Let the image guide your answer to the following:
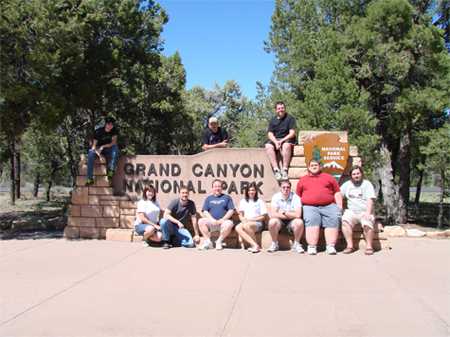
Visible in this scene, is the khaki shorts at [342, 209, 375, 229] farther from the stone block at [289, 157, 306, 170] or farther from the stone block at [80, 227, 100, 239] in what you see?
the stone block at [80, 227, 100, 239]

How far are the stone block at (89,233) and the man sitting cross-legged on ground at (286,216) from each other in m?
3.45

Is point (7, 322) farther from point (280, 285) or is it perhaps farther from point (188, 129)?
point (188, 129)

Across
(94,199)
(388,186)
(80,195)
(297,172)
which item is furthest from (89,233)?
(388,186)

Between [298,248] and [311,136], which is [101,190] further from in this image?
[311,136]

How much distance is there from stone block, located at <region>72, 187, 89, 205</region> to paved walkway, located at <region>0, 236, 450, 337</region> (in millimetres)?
1395

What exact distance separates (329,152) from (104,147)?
431cm

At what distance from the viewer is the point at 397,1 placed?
1548 cm

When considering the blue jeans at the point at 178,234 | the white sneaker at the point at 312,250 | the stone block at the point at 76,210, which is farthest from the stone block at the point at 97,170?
the white sneaker at the point at 312,250

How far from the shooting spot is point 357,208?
6402 mm

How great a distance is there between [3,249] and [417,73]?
1667cm

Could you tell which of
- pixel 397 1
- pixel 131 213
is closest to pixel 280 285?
pixel 131 213

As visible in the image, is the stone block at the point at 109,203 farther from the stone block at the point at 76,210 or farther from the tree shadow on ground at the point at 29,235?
the tree shadow on ground at the point at 29,235

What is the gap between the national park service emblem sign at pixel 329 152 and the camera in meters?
6.90

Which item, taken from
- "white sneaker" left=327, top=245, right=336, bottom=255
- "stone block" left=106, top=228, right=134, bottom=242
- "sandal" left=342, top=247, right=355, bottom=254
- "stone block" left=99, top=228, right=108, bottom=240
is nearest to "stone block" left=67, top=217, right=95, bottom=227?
"stone block" left=99, top=228, right=108, bottom=240
